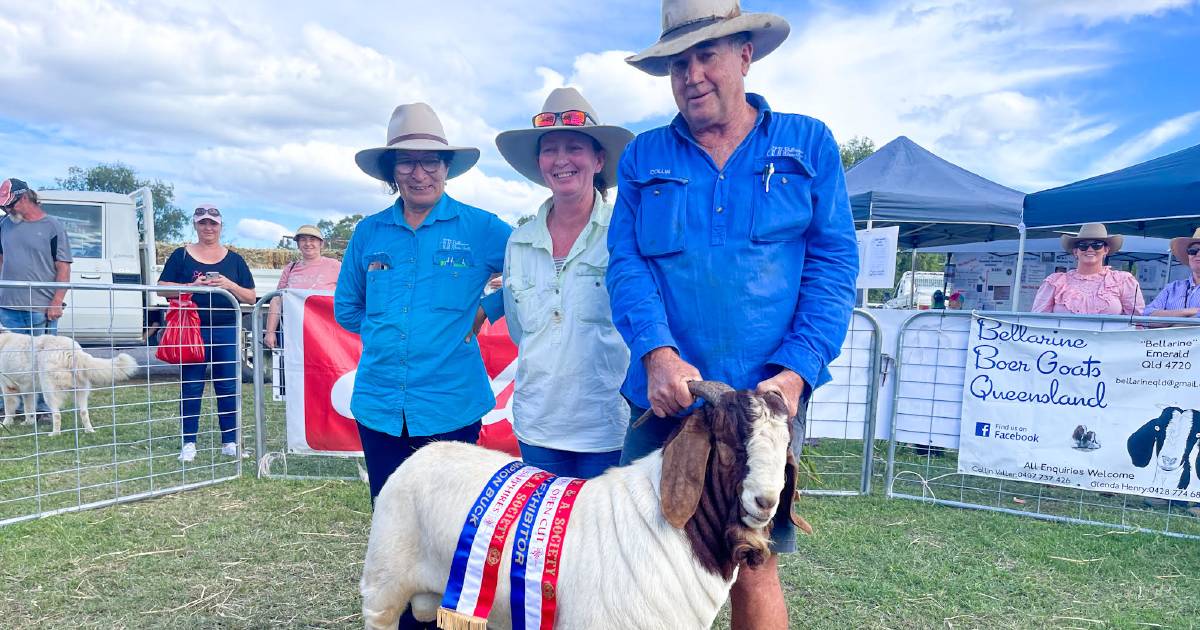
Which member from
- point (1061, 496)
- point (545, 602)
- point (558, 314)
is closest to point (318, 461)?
point (558, 314)

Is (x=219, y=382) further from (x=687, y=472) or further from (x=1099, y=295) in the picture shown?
(x=1099, y=295)

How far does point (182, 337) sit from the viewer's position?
609cm

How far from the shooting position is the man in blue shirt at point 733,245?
2250mm

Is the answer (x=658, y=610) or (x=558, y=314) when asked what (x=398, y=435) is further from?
(x=658, y=610)

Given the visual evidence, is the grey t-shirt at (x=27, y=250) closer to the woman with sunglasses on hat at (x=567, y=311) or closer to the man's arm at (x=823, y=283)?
the woman with sunglasses on hat at (x=567, y=311)

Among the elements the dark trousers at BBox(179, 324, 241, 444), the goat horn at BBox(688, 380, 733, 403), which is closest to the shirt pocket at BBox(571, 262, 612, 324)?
the goat horn at BBox(688, 380, 733, 403)

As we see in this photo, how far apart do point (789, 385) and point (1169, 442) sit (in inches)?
190

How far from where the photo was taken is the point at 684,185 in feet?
7.75

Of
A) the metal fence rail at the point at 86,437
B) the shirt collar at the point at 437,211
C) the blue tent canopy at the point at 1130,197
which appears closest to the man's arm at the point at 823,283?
the shirt collar at the point at 437,211

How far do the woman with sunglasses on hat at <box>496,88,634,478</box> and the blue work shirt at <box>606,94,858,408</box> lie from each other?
1.43 ft

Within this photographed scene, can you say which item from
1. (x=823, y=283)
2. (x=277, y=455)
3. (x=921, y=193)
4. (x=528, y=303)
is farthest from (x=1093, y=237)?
(x=277, y=455)

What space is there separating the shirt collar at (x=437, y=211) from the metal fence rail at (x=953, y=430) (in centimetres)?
439

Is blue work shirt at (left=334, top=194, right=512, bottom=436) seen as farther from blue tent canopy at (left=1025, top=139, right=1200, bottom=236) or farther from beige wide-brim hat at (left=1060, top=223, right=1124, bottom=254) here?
blue tent canopy at (left=1025, top=139, right=1200, bottom=236)

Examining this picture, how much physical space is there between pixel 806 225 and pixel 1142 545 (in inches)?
180
